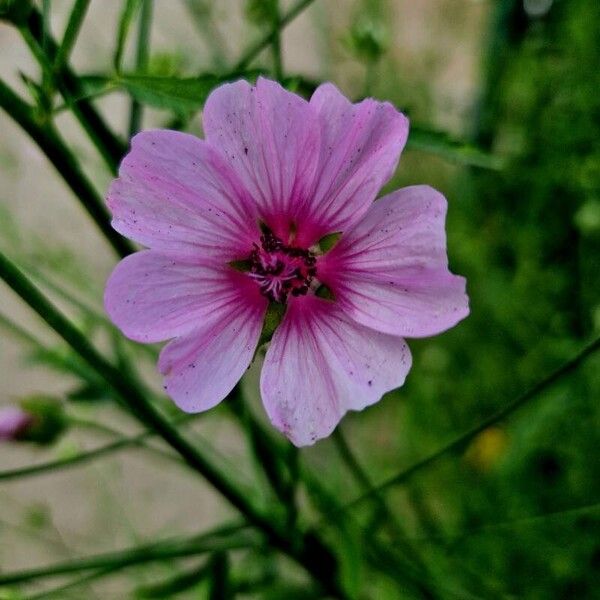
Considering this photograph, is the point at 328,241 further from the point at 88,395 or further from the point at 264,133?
the point at 88,395

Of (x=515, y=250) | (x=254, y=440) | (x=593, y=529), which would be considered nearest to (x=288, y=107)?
(x=254, y=440)

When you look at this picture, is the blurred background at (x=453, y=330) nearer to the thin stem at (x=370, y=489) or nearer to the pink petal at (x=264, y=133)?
the thin stem at (x=370, y=489)

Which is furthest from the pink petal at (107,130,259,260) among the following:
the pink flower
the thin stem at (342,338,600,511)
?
the thin stem at (342,338,600,511)

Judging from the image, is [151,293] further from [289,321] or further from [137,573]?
[137,573]

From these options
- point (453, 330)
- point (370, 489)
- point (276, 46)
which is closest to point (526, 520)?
point (370, 489)

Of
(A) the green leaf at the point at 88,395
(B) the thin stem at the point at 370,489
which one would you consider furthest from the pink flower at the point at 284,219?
(A) the green leaf at the point at 88,395

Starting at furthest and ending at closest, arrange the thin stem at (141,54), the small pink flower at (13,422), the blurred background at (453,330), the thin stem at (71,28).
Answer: the blurred background at (453,330)
the small pink flower at (13,422)
the thin stem at (141,54)
the thin stem at (71,28)

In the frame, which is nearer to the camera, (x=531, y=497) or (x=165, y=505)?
(x=531, y=497)

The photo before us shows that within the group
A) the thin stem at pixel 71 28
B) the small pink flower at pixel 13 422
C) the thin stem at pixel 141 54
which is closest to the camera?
the thin stem at pixel 71 28
